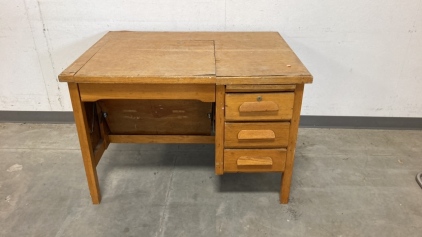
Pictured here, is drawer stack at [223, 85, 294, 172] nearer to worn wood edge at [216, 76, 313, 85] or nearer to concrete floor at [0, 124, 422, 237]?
worn wood edge at [216, 76, 313, 85]

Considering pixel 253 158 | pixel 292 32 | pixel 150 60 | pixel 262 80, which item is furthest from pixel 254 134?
pixel 292 32

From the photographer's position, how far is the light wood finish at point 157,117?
1904mm

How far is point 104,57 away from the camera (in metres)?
1.60

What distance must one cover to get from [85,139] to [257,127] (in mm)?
850

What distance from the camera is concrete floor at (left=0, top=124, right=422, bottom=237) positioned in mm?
1619

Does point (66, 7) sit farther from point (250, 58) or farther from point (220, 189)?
point (220, 189)

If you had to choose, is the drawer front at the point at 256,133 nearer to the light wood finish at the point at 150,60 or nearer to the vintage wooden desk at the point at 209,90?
the vintage wooden desk at the point at 209,90

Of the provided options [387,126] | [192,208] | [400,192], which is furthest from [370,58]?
[192,208]

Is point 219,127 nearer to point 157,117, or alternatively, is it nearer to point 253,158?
point 253,158

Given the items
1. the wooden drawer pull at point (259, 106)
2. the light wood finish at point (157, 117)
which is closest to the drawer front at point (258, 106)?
the wooden drawer pull at point (259, 106)

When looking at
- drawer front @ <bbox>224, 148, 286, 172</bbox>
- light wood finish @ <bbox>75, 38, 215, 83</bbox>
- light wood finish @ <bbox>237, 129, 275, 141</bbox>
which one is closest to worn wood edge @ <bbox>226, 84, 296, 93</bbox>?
light wood finish @ <bbox>75, 38, 215, 83</bbox>

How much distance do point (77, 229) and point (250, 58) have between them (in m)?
1.21

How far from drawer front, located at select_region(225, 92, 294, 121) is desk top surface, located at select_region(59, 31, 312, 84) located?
0.08 metres

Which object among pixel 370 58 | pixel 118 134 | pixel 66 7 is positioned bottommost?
pixel 118 134
